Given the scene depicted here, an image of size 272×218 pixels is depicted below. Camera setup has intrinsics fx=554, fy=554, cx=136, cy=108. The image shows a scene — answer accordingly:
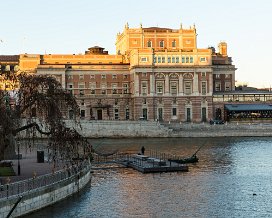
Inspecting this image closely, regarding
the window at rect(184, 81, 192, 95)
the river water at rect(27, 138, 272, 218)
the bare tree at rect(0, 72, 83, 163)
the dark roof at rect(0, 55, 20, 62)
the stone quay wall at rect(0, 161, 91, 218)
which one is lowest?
the river water at rect(27, 138, 272, 218)

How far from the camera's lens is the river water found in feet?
122

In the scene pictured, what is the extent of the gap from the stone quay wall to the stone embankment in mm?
63886

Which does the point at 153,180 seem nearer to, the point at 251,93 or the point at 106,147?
the point at 106,147

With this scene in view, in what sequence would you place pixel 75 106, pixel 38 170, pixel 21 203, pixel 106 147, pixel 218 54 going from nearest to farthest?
pixel 21 203
pixel 75 106
pixel 38 170
pixel 106 147
pixel 218 54

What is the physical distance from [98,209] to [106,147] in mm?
48394

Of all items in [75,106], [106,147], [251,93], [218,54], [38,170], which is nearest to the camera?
[75,106]

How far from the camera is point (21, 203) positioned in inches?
1346

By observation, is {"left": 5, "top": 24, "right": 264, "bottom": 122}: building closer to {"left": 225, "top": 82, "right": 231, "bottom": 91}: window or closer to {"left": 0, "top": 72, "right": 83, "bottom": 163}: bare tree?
{"left": 225, "top": 82, "right": 231, "bottom": 91}: window

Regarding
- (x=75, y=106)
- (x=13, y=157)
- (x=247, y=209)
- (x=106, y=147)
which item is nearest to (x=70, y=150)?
(x=75, y=106)

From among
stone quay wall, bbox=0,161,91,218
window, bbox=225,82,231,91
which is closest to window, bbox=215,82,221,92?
window, bbox=225,82,231,91

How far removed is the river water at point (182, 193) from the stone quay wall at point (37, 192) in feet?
1.92

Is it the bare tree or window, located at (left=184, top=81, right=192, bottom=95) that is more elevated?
window, located at (left=184, top=81, right=192, bottom=95)

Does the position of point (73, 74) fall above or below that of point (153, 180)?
above

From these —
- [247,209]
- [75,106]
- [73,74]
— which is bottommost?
[247,209]
